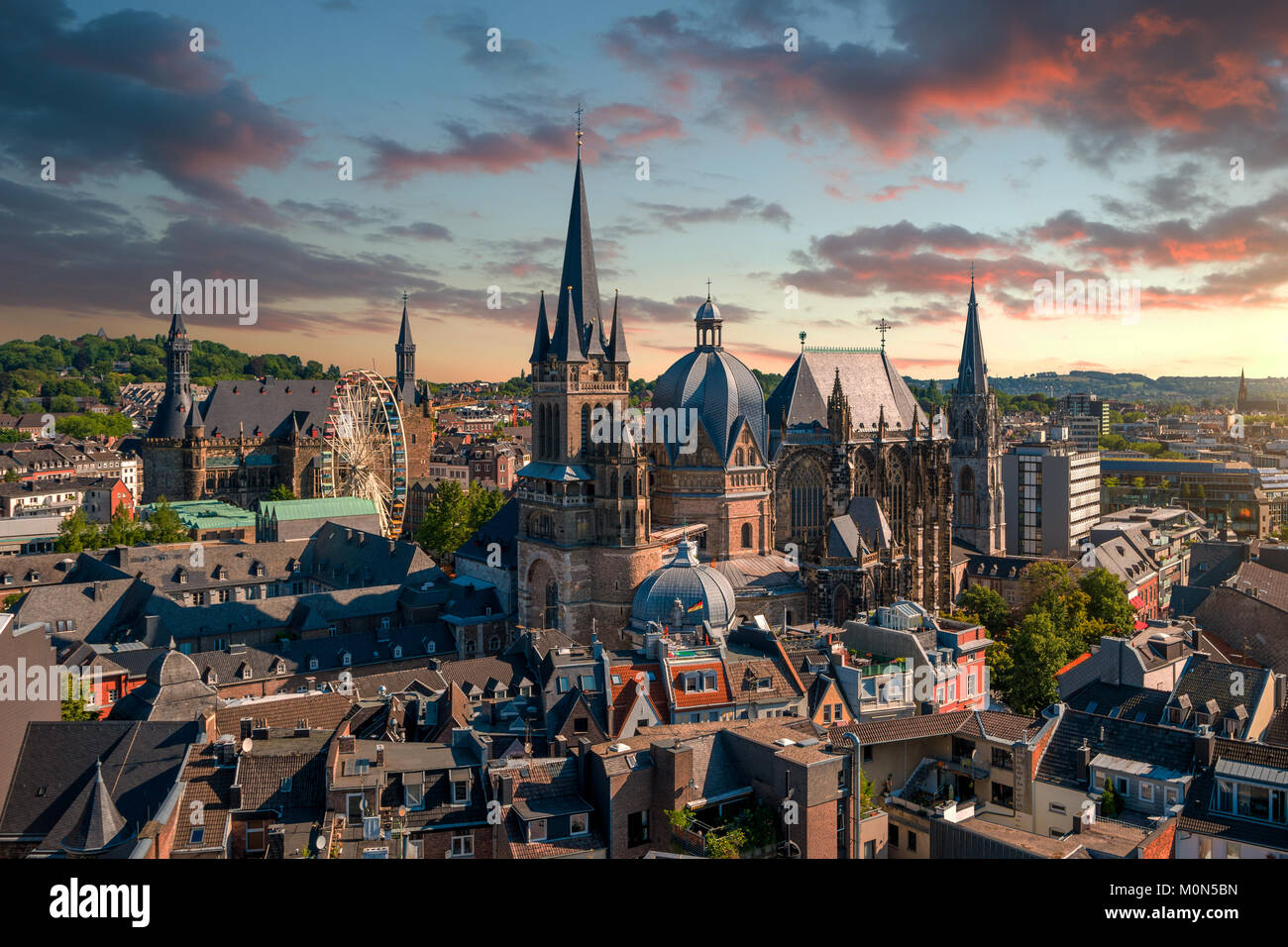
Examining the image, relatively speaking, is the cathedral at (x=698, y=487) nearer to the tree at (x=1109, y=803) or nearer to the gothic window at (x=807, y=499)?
the gothic window at (x=807, y=499)

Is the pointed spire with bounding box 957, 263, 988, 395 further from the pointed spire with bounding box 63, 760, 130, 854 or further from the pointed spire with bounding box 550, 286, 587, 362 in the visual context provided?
the pointed spire with bounding box 63, 760, 130, 854

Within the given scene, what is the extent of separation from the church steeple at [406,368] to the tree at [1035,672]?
66.6 m

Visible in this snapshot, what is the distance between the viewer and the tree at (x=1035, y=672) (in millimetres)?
38281

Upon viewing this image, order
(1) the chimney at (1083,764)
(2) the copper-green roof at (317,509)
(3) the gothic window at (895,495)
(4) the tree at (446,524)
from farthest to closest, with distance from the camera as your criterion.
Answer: (2) the copper-green roof at (317,509), (4) the tree at (446,524), (3) the gothic window at (895,495), (1) the chimney at (1083,764)

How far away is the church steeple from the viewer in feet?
311

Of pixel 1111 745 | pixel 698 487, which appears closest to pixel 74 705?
pixel 698 487

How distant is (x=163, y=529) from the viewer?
6494cm

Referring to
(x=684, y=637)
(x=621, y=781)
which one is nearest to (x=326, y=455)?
(x=684, y=637)

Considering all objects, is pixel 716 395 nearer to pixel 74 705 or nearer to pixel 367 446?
pixel 74 705

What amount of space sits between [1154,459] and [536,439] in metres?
84.2

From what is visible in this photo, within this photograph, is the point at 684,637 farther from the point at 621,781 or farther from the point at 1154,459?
the point at 1154,459

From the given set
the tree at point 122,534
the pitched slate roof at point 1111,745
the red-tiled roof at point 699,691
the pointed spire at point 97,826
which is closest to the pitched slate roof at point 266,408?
the tree at point 122,534

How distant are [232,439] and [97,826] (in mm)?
67005

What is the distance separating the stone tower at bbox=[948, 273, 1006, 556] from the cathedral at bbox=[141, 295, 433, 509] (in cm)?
4349
